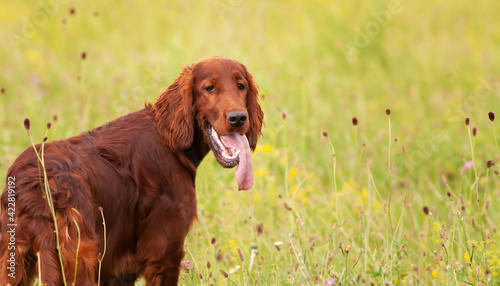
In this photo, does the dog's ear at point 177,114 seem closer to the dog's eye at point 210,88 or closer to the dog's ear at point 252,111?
the dog's eye at point 210,88

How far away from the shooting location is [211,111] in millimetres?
3424

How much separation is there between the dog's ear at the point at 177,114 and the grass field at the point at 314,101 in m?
0.70

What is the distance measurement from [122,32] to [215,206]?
517 cm

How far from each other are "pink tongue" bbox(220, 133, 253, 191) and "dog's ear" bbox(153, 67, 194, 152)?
0.68 feet

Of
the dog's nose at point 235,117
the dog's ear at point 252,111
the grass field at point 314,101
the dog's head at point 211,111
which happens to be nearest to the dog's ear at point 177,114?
the dog's head at point 211,111

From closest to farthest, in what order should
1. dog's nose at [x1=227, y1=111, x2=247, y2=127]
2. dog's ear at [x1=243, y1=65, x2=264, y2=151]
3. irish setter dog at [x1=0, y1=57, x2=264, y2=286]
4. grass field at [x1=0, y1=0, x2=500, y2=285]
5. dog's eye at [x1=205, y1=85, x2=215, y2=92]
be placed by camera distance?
irish setter dog at [x1=0, y1=57, x2=264, y2=286] < dog's nose at [x1=227, y1=111, x2=247, y2=127] < dog's eye at [x1=205, y1=85, x2=215, y2=92] < dog's ear at [x1=243, y1=65, x2=264, y2=151] < grass field at [x1=0, y1=0, x2=500, y2=285]

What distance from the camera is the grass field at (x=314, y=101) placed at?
431 centimetres

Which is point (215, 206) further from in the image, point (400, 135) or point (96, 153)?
point (400, 135)

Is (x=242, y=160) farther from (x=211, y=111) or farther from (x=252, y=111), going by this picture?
(x=252, y=111)

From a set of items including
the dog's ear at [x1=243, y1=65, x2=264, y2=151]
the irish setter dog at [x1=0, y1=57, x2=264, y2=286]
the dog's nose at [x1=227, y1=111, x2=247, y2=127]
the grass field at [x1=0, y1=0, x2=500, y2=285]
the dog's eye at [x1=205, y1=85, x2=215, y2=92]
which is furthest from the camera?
the grass field at [x1=0, y1=0, x2=500, y2=285]

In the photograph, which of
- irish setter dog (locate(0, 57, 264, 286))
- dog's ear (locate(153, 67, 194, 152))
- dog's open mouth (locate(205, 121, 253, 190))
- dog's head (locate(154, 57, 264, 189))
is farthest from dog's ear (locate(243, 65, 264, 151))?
dog's ear (locate(153, 67, 194, 152))

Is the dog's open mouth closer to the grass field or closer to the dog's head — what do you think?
the dog's head

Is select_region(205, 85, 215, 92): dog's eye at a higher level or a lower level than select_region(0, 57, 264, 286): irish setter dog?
higher

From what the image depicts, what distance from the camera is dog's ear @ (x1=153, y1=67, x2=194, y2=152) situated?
336cm
